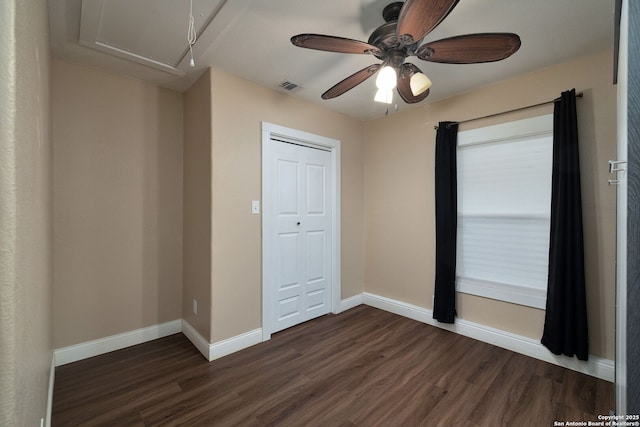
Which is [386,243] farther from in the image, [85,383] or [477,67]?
[85,383]

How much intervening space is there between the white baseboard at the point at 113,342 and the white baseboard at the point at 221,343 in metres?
0.18

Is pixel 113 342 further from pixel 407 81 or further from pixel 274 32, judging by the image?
pixel 407 81

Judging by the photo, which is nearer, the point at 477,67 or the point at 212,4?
the point at 212,4

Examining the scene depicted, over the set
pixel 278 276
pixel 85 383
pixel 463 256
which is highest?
pixel 463 256

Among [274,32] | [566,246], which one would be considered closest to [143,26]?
→ [274,32]

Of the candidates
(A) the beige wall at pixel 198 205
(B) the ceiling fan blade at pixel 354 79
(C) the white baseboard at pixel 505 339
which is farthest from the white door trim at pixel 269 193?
(B) the ceiling fan blade at pixel 354 79

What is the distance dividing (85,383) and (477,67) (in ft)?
12.8

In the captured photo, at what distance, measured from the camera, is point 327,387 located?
188 centimetres

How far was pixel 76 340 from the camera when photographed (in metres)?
2.15

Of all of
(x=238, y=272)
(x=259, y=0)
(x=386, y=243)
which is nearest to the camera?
(x=259, y=0)

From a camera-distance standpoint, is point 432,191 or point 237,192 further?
point 432,191

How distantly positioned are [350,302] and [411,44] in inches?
112

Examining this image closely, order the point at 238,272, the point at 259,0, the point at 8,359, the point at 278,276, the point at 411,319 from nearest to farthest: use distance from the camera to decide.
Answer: the point at 8,359 → the point at 259,0 → the point at 238,272 → the point at 278,276 → the point at 411,319

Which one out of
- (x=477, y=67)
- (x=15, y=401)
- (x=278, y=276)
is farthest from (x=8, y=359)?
(x=477, y=67)
